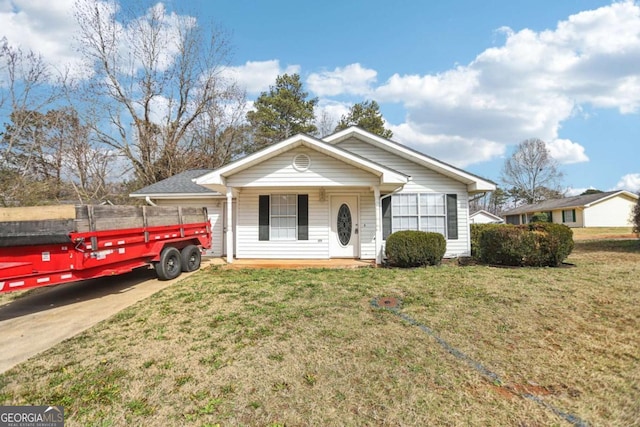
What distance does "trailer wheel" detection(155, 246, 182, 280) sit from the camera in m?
7.39

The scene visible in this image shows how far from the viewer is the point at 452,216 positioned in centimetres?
1037

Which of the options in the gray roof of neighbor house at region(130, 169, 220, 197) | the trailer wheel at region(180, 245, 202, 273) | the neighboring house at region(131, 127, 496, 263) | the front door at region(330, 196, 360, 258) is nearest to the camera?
the trailer wheel at region(180, 245, 202, 273)

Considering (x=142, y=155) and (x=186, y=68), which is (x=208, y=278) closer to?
(x=142, y=155)

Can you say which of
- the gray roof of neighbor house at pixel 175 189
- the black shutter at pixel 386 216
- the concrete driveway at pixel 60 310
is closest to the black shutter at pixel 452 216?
the black shutter at pixel 386 216

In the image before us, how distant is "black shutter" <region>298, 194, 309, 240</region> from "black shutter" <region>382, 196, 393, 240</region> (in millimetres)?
2556

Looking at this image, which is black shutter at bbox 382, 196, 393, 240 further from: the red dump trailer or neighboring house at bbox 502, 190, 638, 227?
neighboring house at bbox 502, 190, 638, 227

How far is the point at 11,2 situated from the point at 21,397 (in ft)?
52.3

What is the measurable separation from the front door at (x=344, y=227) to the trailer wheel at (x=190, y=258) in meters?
4.22

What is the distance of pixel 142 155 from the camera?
21.8 metres

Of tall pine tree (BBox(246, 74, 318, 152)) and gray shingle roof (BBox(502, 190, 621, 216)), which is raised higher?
tall pine tree (BBox(246, 74, 318, 152))

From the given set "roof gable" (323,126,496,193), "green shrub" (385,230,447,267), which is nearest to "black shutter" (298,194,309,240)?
"roof gable" (323,126,496,193)

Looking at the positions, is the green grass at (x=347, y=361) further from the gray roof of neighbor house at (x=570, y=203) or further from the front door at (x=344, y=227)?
the gray roof of neighbor house at (x=570, y=203)

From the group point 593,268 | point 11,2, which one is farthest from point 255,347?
point 11,2

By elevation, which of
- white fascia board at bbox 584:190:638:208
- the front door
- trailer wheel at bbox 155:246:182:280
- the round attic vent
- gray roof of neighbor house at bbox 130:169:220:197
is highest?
white fascia board at bbox 584:190:638:208
